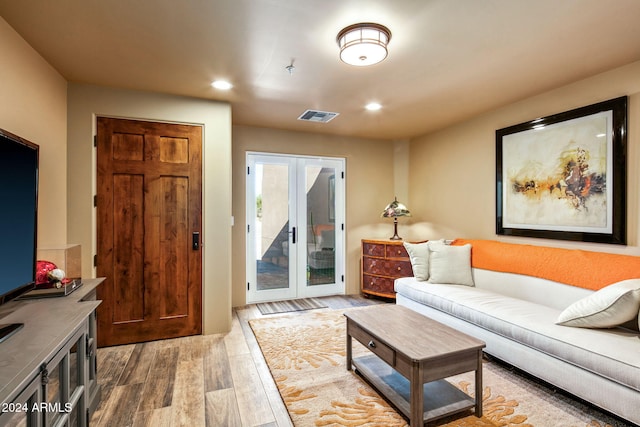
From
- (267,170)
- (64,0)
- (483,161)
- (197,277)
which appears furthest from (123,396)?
(483,161)

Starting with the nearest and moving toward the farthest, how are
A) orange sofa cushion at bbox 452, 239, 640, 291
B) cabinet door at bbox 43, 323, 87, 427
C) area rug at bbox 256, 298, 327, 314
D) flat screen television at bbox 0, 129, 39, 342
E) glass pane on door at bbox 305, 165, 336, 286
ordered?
cabinet door at bbox 43, 323, 87, 427 → flat screen television at bbox 0, 129, 39, 342 → orange sofa cushion at bbox 452, 239, 640, 291 → area rug at bbox 256, 298, 327, 314 → glass pane on door at bbox 305, 165, 336, 286

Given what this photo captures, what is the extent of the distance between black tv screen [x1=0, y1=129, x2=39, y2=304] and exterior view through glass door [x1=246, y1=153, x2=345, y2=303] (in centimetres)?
273

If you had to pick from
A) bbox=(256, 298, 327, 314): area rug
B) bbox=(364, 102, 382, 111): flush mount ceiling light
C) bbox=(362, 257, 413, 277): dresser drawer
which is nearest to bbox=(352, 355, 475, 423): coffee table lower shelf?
bbox=(256, 298, 327, 314): area rug

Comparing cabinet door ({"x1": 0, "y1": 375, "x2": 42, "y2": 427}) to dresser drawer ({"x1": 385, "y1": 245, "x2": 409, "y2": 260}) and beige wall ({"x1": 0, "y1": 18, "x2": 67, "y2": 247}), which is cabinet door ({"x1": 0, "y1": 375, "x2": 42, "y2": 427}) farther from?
dresser drawer ({"x1": 385, "y1": 245, "x2": 409, "y2": 260})

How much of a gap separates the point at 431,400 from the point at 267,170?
11.2 ft

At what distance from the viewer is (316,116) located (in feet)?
12.9

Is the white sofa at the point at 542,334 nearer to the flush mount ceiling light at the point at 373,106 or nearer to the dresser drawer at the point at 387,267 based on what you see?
the dresser drawer at the point at 387,267

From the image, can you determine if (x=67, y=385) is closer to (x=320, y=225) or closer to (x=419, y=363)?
(x=419, y=363)

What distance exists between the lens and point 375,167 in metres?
5.14

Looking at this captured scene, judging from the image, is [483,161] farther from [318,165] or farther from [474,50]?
[318,165]

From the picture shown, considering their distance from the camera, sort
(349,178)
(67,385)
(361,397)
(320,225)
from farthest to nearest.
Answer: (349,178) → (320,225) → (361,397) → (67,385)

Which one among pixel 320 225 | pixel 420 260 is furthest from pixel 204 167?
pixel 420 260

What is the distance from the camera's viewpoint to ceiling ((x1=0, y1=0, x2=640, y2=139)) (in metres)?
1.86

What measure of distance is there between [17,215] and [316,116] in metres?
3.01
